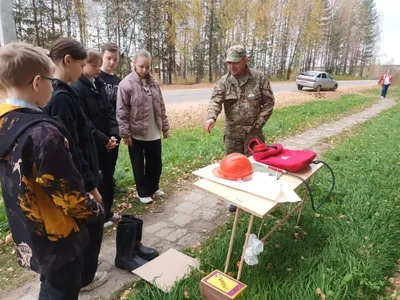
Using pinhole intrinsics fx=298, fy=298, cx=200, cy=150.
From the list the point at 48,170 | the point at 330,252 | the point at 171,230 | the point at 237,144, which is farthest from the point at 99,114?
the point at 330,252

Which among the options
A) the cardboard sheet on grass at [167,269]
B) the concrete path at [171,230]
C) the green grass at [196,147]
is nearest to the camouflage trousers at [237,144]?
the concrete path at [171,230]

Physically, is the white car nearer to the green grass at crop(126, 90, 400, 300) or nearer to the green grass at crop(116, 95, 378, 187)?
the green grass at crop(116, 95, 378, 187)

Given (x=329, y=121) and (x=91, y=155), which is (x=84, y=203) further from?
(x=329, y=121)

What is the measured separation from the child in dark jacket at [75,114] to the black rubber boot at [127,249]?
1.65ft

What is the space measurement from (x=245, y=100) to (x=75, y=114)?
6.72 ft

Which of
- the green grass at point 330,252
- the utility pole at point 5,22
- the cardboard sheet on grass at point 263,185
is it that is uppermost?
the utility pole at point 5,22

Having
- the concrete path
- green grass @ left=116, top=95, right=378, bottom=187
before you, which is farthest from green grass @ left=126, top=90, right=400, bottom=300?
green grass @ left=116, top=95, right=378, bottom=187

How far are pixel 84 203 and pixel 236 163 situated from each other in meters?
1.20

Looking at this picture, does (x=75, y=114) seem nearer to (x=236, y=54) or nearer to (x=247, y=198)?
(x=247, y=198)

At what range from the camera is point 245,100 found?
352cm

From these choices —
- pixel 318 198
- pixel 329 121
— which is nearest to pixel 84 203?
pixel 318 198

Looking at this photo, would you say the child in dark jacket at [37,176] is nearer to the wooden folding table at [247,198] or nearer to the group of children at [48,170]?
the group of children at [48,170]

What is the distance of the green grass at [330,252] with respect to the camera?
224 centimetres

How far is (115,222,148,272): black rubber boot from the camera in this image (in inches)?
101
